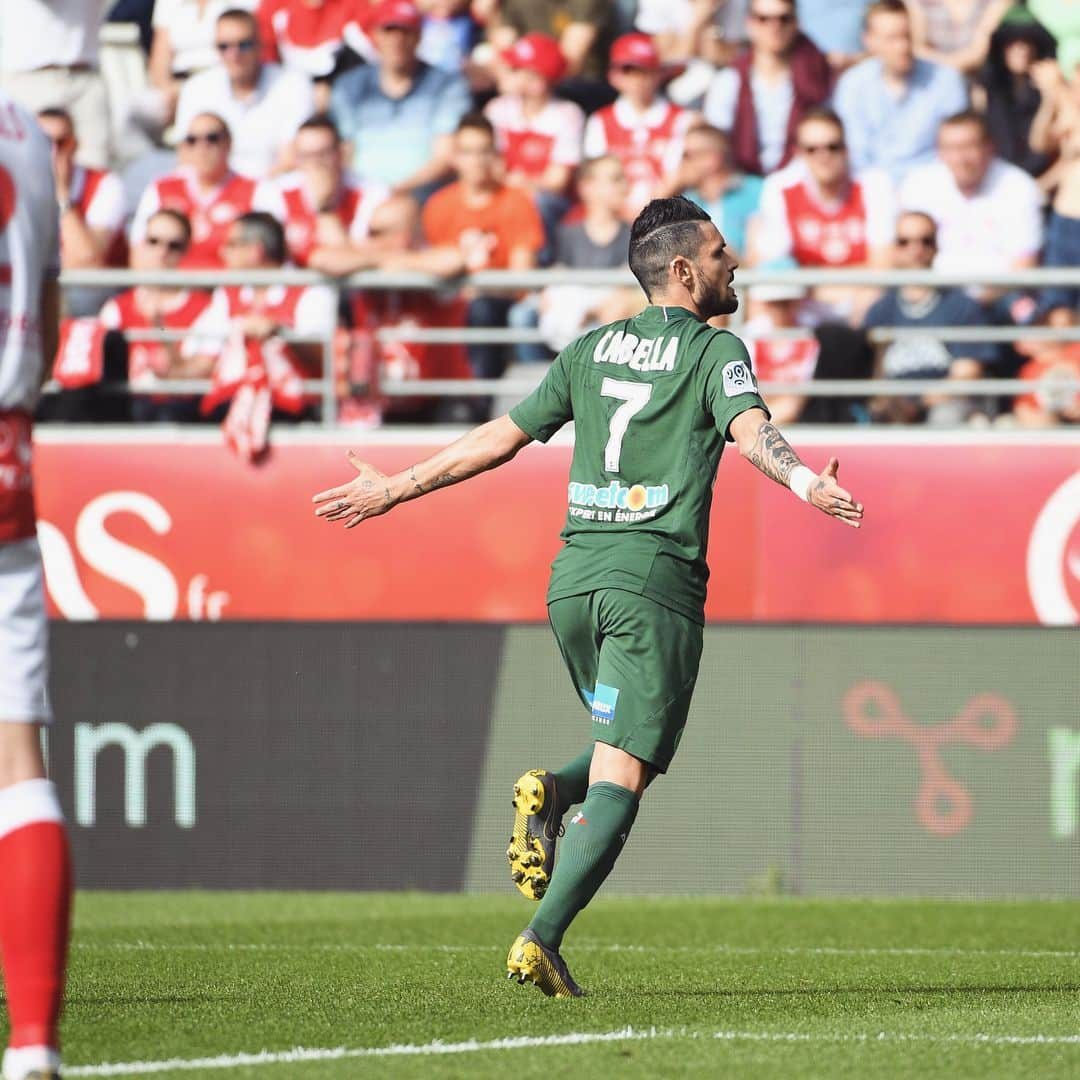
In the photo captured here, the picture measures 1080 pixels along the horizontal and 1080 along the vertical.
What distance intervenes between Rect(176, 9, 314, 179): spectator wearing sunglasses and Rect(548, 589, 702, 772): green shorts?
8260 mm

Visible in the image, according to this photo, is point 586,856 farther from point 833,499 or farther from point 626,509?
point 833,499

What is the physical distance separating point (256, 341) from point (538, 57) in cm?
283

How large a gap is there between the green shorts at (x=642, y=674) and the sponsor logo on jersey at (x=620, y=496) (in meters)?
0.25

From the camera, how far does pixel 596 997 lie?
18.9ft

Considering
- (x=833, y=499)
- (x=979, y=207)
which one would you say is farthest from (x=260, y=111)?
(x=833, y=499)

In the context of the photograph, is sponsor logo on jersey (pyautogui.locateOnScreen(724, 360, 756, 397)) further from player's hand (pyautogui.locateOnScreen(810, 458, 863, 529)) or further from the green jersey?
player's hand (pyautogui.locateOnScreen(810, 458, 863, 529))

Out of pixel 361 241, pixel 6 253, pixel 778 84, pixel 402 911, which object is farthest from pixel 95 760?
pixel 6 253

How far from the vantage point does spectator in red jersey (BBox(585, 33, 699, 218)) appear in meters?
12.7

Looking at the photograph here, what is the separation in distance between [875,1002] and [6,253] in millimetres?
3108

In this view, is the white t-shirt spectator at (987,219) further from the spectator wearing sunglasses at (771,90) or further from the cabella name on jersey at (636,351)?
the cabella name on jersey at (636,351)

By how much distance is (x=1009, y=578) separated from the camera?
37.9 feet

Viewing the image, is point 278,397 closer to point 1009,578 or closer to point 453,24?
point 453,24

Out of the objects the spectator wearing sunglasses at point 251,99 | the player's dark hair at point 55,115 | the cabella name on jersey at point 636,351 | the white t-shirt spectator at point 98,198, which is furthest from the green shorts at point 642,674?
the player's dark hair at point 55,115

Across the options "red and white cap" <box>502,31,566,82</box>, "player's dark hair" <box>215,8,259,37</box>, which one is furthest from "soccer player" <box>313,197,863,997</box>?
"player's dark hair" <box>215,8,259,37</box>
